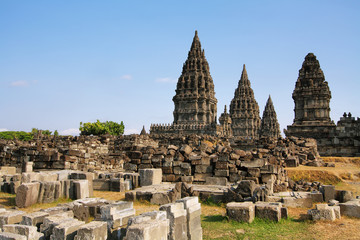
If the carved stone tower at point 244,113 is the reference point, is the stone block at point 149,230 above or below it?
below

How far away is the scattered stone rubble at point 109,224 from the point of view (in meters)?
4.54

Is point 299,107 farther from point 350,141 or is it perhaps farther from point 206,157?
point 206,157

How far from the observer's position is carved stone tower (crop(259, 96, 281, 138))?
6788 centimetres

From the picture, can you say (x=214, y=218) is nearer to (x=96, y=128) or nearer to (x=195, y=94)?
(x=96, y=128)

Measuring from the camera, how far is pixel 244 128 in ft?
233

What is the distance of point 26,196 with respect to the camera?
25.3ft

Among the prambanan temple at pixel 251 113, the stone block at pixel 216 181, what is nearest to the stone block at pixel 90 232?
the stone block at pixel 216 181

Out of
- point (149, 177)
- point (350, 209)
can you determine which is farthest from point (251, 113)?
point (350, 209)

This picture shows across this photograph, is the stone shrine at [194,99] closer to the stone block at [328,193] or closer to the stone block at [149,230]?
the stone block at [328,193]

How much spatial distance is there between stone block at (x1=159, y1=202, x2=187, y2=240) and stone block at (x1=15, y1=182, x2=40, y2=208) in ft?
13.7

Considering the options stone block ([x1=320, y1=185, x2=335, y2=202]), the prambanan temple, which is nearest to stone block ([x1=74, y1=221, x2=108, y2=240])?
stone block ([x1=320, y1=185, x2=335, y2=202])

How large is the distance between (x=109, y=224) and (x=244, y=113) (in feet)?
221

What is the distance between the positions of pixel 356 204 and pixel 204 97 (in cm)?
4848

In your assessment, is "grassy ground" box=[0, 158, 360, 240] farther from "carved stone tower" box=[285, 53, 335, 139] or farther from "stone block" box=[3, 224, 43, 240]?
"carved stone tower" box=[285, 53, 335, 139]
